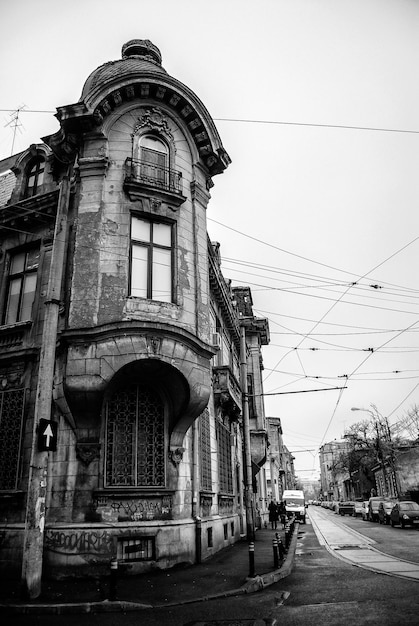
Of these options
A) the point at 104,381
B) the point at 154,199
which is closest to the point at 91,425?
the point at 104,381

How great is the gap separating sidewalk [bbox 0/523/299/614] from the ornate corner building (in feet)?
2.41

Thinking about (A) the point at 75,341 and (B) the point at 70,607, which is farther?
(A) the point at 75,341

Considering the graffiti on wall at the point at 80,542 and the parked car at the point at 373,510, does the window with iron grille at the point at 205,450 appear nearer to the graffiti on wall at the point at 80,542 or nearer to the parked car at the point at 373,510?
the graffiti on wall at the point at 80,542

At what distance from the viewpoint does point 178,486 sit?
1413cm

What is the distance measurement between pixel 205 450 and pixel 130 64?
45.4 ft

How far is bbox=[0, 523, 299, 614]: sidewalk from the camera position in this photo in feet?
29.1

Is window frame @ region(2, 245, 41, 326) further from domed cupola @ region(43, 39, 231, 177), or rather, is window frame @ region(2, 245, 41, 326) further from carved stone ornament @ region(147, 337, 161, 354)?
carved stone ornament @ region(147, 337, 161, 354)

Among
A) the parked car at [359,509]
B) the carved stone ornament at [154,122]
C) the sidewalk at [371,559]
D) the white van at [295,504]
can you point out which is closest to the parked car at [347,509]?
the parked car at [359,509]

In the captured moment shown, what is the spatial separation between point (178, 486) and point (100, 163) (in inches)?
393

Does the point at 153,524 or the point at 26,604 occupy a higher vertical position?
the point at 153,524

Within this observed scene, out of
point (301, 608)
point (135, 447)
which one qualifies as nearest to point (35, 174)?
point (135, 447)

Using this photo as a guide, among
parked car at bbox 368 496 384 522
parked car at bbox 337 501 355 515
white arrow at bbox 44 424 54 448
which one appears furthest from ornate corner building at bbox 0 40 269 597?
parked car at bbox 337 501 355 515

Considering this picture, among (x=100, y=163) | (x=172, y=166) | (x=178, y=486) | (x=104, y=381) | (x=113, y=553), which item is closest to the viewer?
(x=113, y=553)

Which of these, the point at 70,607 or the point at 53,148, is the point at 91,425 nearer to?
the point at 70,607
